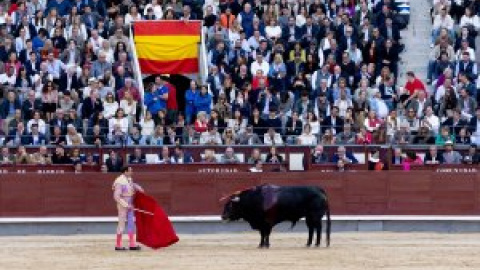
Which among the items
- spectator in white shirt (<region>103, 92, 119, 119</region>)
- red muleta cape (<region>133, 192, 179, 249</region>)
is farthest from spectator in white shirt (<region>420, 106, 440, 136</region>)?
red muleta cape (<region>133, 192, 179, 249</region>)

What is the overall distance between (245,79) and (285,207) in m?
6.03

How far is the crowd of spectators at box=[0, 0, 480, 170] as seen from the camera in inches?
1200

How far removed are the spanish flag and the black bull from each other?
7.44 meters

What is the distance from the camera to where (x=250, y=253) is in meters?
25.2

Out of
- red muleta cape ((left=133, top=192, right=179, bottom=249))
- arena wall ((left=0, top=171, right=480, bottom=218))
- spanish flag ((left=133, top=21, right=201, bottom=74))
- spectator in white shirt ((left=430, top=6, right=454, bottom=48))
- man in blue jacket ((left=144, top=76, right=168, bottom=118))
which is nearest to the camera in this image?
red muleta cape ((left=133, top=192, right=179, bottom=249))

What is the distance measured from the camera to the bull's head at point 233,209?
2644cm

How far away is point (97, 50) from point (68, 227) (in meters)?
3.29

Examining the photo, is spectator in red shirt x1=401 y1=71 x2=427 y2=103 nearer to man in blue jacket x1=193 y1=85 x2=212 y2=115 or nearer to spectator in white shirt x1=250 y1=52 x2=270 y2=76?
spectator in white shirt x1=250 y1=52 x2=270 y2=76

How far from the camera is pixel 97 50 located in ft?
105

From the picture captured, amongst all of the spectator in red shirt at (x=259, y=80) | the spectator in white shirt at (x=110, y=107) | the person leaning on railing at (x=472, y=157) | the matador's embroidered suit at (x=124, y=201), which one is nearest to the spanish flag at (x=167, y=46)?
the spectator in red shirt at (x=259, y=80)

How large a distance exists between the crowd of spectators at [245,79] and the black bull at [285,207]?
13.6 ft

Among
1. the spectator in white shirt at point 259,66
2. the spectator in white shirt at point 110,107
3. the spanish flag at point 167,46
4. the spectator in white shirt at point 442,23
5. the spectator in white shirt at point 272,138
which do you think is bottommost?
the spectator in white shirt at point 272,138

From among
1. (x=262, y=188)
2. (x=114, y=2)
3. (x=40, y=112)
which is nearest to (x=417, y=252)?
(x=262, y=188)

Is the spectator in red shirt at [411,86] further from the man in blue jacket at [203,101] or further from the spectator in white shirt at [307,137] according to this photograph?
the man in blue jacket at [203,101]
